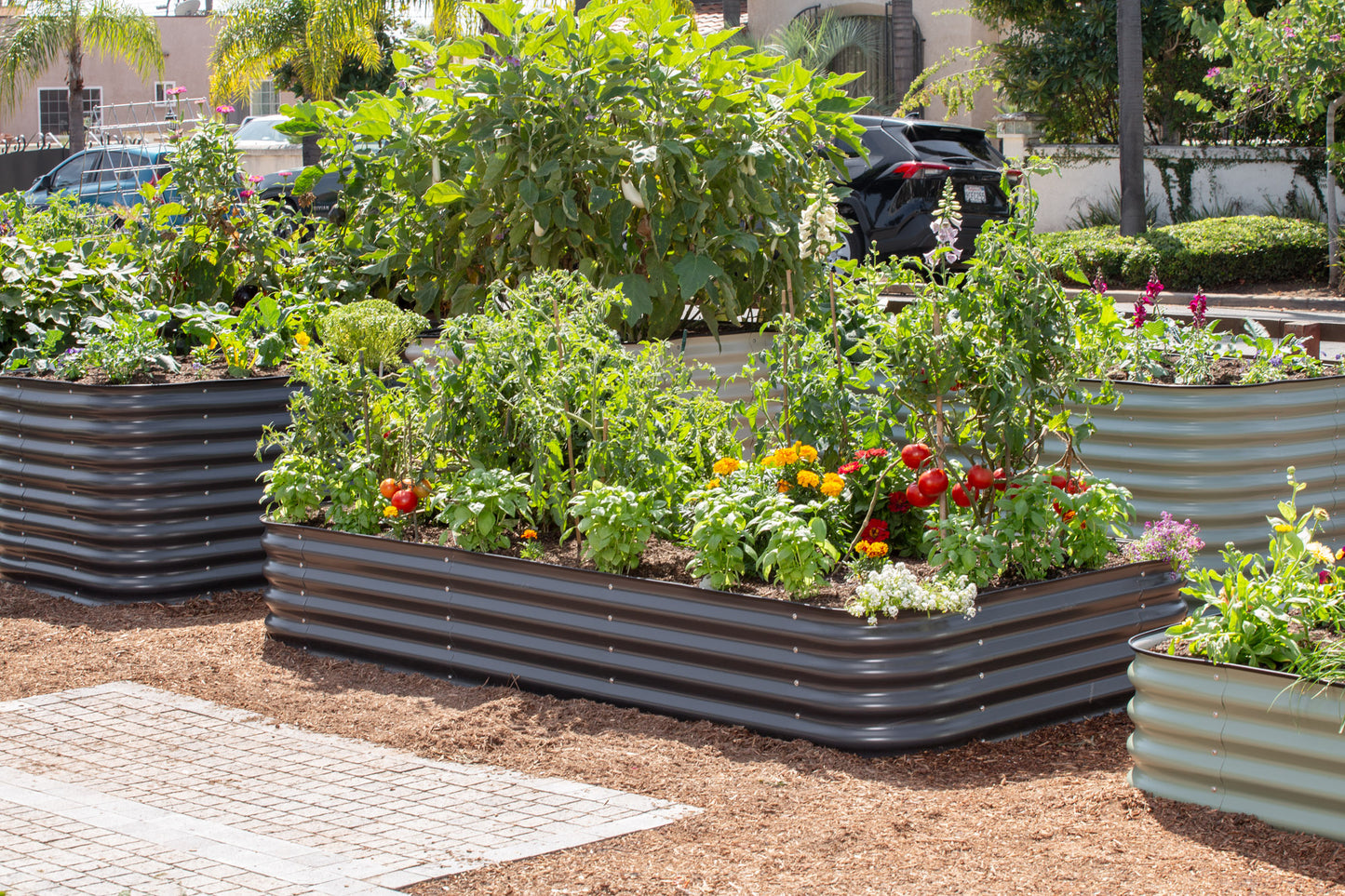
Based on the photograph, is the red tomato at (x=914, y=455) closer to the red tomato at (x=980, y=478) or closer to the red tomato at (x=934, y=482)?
the red tomato at (x=934, y=482)

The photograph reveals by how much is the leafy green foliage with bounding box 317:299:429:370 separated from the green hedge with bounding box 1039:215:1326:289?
1340cm

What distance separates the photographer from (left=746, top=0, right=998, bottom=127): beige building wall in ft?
97.9

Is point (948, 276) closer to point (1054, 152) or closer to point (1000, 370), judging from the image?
point (1000, 370)

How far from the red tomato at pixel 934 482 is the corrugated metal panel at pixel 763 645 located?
44cm

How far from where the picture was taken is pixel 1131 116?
756 inches

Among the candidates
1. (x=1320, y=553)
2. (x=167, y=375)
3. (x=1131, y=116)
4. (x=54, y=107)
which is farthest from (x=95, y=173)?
(x=54, y=107)

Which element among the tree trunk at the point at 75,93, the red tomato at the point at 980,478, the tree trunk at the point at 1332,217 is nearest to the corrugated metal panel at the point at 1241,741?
the red tomato at the point at 980,478

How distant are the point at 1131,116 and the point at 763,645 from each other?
1673 cm

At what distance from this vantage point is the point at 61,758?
452cm

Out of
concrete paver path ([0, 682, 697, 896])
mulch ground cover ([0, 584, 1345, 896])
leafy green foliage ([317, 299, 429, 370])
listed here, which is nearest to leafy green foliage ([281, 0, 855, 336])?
leafy green foliage ([317, 299, 429, 370])

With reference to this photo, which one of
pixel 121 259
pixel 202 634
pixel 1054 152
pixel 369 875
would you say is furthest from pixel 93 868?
pixel 1054 152

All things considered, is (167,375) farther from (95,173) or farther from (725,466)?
(95,173)

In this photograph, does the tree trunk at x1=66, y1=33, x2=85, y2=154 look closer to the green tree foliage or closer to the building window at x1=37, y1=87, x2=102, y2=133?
the building window at x1=37, y1=87, x2=102, y2=133

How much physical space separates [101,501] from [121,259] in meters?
2.15
